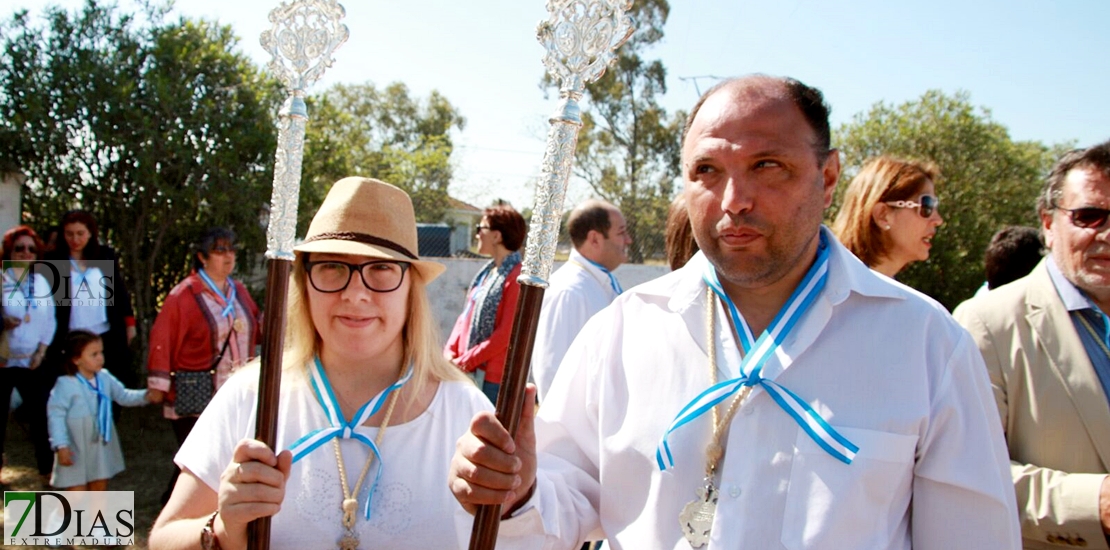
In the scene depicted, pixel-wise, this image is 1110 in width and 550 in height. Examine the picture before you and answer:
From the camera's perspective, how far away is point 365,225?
237cm

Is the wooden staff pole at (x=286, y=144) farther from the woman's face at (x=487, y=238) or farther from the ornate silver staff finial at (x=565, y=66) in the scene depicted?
the woman's face at (x=487, y=238)

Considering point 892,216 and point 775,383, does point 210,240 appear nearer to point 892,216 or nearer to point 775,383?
point 892,216

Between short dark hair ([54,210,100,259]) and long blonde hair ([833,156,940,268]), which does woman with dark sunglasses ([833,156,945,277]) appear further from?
short dark hair ([54,210,100,259])

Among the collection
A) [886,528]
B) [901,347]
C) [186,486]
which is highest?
[901,347]

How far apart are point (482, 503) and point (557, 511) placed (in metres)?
0.32

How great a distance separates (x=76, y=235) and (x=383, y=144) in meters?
33.6

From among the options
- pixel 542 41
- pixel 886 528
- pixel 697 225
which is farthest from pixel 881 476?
pixel 542 41

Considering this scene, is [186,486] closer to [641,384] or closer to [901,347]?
[641,384]

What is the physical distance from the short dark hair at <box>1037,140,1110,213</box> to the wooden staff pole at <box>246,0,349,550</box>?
91.7 inches

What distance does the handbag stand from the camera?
5387 millimetres

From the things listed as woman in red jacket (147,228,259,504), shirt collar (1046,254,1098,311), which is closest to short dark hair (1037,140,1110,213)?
shirt collar (1046,254,1098,311)

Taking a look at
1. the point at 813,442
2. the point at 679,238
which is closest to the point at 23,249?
the point at 679,238

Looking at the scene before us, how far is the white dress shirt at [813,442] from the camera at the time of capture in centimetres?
160

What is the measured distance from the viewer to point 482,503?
60.8 inches
